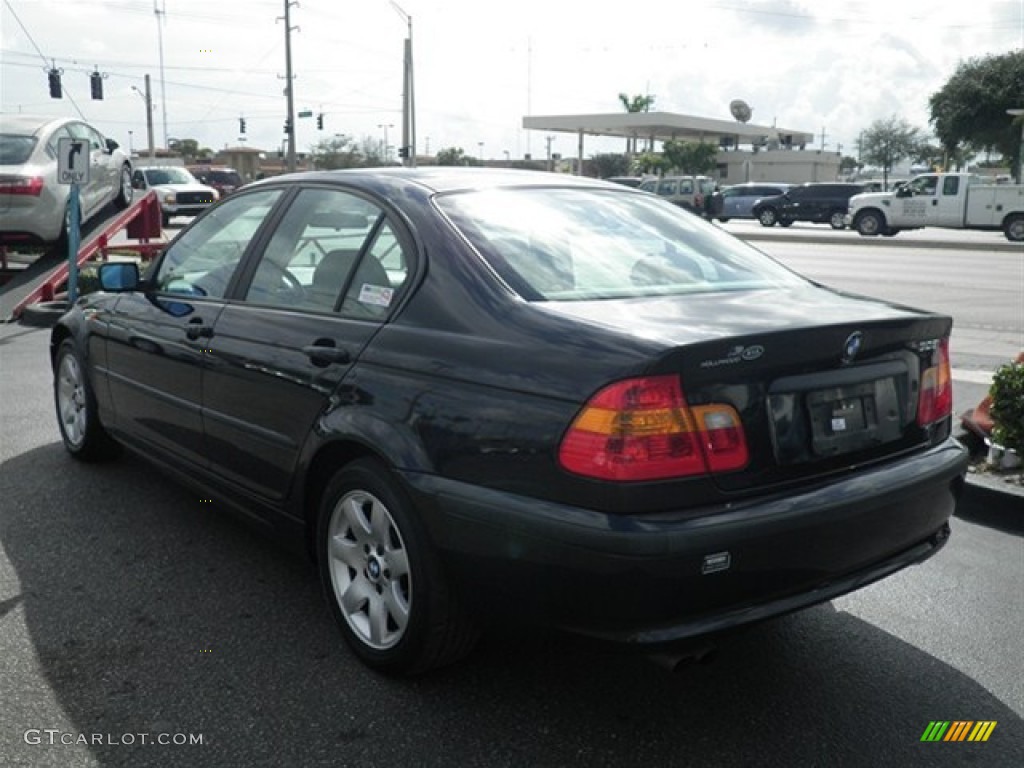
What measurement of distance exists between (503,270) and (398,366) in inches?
17.2

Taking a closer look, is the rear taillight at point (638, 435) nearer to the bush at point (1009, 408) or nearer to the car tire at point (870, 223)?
the bush at point (1009, 408)

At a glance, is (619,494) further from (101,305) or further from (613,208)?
(101,305)

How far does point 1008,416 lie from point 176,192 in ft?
83.3

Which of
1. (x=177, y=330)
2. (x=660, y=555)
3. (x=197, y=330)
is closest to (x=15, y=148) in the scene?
(x=177, y=330)

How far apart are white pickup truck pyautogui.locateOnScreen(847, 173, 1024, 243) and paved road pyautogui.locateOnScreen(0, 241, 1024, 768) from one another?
26730 mm

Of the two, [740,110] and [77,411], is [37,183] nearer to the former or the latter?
[77,411]

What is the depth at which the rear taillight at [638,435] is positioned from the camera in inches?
97.7

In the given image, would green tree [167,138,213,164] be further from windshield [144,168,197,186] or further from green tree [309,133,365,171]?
windshield [144,168,197,186]

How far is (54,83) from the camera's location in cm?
3681

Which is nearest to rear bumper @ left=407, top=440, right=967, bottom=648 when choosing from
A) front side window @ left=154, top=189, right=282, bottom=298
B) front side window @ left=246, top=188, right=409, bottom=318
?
front side window @ left=246, top=188, right=409, bottom=318

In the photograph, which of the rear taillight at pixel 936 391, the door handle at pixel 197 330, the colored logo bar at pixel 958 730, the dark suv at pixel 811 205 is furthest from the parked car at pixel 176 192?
the colored logo bar at pixel 958 730

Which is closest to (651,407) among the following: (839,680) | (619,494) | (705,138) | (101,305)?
(619,494)

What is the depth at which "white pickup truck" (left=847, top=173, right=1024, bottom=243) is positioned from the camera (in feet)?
90.2

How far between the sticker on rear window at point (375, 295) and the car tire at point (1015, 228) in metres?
28.3
